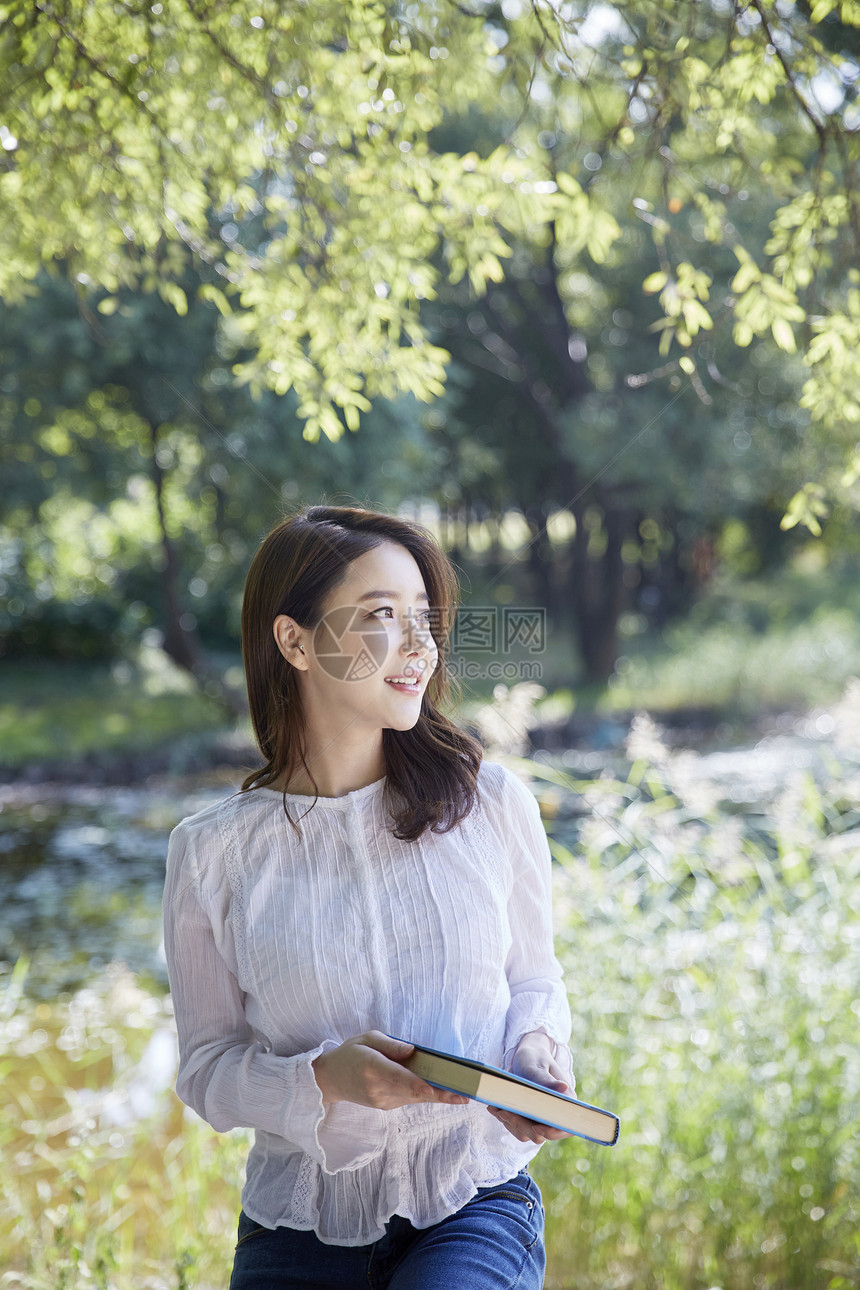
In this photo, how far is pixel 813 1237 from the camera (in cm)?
196

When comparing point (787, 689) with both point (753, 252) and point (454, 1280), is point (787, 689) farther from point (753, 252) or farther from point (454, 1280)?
point (454, 1280)

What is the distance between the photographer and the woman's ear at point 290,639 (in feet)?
4.45

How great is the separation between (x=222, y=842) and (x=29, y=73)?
148 centimetres

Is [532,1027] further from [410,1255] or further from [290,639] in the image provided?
[290,639]

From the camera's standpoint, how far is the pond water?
17.3 feet

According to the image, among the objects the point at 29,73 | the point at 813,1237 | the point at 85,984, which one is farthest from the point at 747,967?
the point at 85,984

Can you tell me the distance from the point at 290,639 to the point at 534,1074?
2.07ft

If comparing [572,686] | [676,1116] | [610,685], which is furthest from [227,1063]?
[572,686]

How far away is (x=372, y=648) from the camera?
1.31 m

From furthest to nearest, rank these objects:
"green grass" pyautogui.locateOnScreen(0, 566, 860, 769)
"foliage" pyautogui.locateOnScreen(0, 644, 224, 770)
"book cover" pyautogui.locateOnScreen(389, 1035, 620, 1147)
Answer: "green grass" pyautogui.locateOnScreen(0, 566, 860, 769)
"foliage" pyautogui.locateOnScreen(0, 644, 224, 770)
"book cover" pyautogui.locateOnScreen(389, 1035, 620, 1147)

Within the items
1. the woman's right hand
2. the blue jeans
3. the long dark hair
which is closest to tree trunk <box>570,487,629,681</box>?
the long dark hair

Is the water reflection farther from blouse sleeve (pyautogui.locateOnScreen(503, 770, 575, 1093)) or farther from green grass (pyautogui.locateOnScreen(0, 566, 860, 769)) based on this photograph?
blouse sleeve (pyautogui.locateOnScreen(503, 770, 575, 1093))

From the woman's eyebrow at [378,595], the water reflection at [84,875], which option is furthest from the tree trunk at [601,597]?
the woman's eyebrow at [378,595]

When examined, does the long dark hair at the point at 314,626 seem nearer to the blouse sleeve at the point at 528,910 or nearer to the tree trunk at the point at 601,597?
the blouse sleeve at the point at 528,910
